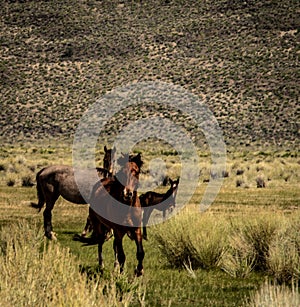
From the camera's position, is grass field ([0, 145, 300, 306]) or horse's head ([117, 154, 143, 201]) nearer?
grass field ([0, 145, 300, 306])

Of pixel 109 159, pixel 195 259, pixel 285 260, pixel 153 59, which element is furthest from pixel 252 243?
pixel 153 59

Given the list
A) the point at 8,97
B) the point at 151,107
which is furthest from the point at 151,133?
the point at 8,97

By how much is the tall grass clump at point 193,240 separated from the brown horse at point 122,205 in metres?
1.75

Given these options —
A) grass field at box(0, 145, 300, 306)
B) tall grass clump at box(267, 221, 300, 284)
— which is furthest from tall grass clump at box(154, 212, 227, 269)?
tall grass clump at box(267, 221, 300, 284)

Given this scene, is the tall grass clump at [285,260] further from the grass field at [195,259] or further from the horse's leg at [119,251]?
the horse's leg at [119,251]

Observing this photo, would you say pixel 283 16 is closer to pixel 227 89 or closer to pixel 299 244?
pixel 227 89

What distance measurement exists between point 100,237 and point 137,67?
7602 cm

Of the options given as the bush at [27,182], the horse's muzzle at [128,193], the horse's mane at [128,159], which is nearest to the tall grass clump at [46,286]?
the horse's muzzle at [128,193]

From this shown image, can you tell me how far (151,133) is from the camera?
3110 inches

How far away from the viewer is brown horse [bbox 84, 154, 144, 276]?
37.0 ft

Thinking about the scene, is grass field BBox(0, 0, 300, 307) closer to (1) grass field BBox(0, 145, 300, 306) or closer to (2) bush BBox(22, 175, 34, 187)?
(2) bush BBox(22, 175, 34, 187)

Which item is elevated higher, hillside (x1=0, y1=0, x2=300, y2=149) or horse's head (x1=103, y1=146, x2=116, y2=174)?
hillside (x1=0, y1=0, x2=300, y2=149)

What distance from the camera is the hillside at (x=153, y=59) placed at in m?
78.5

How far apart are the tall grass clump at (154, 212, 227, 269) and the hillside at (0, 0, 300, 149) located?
60041mm
